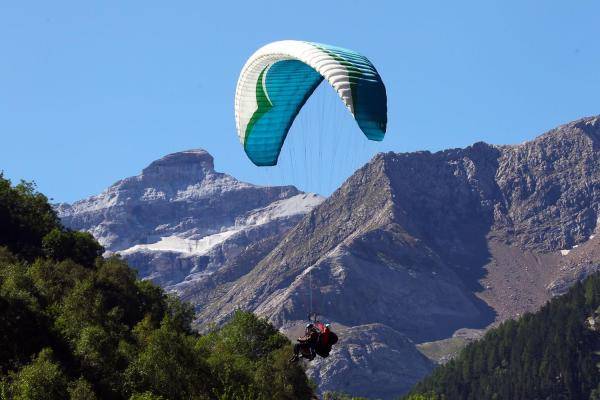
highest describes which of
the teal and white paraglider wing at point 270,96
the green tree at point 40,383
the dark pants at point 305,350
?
the teal and white paraglider wing at point 270,96

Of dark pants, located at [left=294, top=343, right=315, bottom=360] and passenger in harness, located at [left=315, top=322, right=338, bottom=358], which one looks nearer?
passenger in harness, located at [left=315, top=322, right=338, bottom=358]

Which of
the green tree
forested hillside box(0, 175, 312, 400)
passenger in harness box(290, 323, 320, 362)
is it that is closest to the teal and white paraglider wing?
forested hillside box(0, 175, 312, 400)

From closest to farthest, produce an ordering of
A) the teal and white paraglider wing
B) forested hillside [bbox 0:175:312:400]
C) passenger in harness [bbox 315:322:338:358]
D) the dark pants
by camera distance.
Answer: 1. passenger in harness [bbox 315:322:338:358]
2. the dark pants
3. the teal and white paraglider wing
4. forested hillside [bbox 0:175:312:400]

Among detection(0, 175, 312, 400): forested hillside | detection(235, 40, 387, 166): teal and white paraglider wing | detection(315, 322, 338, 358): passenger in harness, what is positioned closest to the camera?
detection(315, 322, 338, 358): passenger in harness

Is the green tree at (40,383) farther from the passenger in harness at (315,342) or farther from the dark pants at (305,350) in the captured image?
the passenger in harness at (315,342)

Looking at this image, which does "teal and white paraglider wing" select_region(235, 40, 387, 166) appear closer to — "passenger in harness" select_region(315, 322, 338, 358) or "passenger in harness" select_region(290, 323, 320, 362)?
"passenger in harness" select_region(290, 323, 320, 362)

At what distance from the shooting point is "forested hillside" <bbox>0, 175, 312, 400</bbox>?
54.0 metres

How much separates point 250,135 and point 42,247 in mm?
40453

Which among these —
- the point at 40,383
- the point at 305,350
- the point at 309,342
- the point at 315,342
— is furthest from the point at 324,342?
the point at 40,383

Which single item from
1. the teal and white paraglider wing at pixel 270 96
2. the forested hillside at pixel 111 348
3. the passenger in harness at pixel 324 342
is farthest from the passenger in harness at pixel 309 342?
the teal and white paraglider wing at pixel 270 96

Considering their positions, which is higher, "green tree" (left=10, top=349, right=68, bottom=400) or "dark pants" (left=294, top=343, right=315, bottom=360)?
"dark pants" (left=294, top=343, right=315, bottom=360)

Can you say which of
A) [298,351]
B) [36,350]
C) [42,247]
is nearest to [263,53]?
[298,351]

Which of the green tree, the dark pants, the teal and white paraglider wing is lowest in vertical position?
Answer: the green tree

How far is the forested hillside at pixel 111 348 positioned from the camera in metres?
54.0
